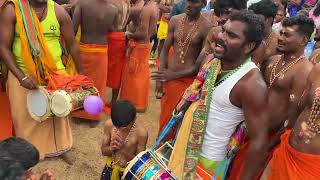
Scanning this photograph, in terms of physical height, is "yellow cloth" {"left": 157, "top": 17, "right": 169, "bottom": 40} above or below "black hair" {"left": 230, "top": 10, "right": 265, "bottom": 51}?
below

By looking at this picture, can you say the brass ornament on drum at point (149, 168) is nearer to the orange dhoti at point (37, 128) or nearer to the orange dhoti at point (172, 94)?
the orange dhoti at point (172, 94)

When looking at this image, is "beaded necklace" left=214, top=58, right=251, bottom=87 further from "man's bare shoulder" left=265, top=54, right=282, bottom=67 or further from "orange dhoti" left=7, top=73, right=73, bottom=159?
"orange dhoti" left=7, top=73, right=73, bottom=159

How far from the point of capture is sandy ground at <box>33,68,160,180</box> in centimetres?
420

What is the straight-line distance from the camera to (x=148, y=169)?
8.86 ft

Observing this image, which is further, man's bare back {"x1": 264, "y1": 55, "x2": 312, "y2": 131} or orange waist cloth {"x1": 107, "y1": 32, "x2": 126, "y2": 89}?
orange waist cloth {"x1": 107, "y1": 32, "x2": 126, "y2": 89}

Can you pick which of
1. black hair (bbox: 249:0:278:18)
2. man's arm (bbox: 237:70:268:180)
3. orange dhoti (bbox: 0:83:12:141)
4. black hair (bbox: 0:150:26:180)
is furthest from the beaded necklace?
orange dhoti (bbox: 0:83:12:141)

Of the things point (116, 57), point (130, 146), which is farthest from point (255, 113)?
point (116, 57)

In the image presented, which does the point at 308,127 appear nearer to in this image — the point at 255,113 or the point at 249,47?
the point at 255,113

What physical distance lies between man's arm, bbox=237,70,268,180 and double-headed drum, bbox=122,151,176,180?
56 centimetres

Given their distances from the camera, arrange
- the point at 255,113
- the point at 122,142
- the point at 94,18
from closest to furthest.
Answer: the point at 255,113
the point at 122,142
the point at 94,18

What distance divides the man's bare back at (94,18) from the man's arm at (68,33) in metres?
0.92

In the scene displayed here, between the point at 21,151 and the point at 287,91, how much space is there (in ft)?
6.11

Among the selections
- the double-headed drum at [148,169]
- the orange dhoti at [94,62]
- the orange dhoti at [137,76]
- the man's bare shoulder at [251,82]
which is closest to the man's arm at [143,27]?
the orange dhoti at [137,76]

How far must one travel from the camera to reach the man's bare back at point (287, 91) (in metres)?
2.87
